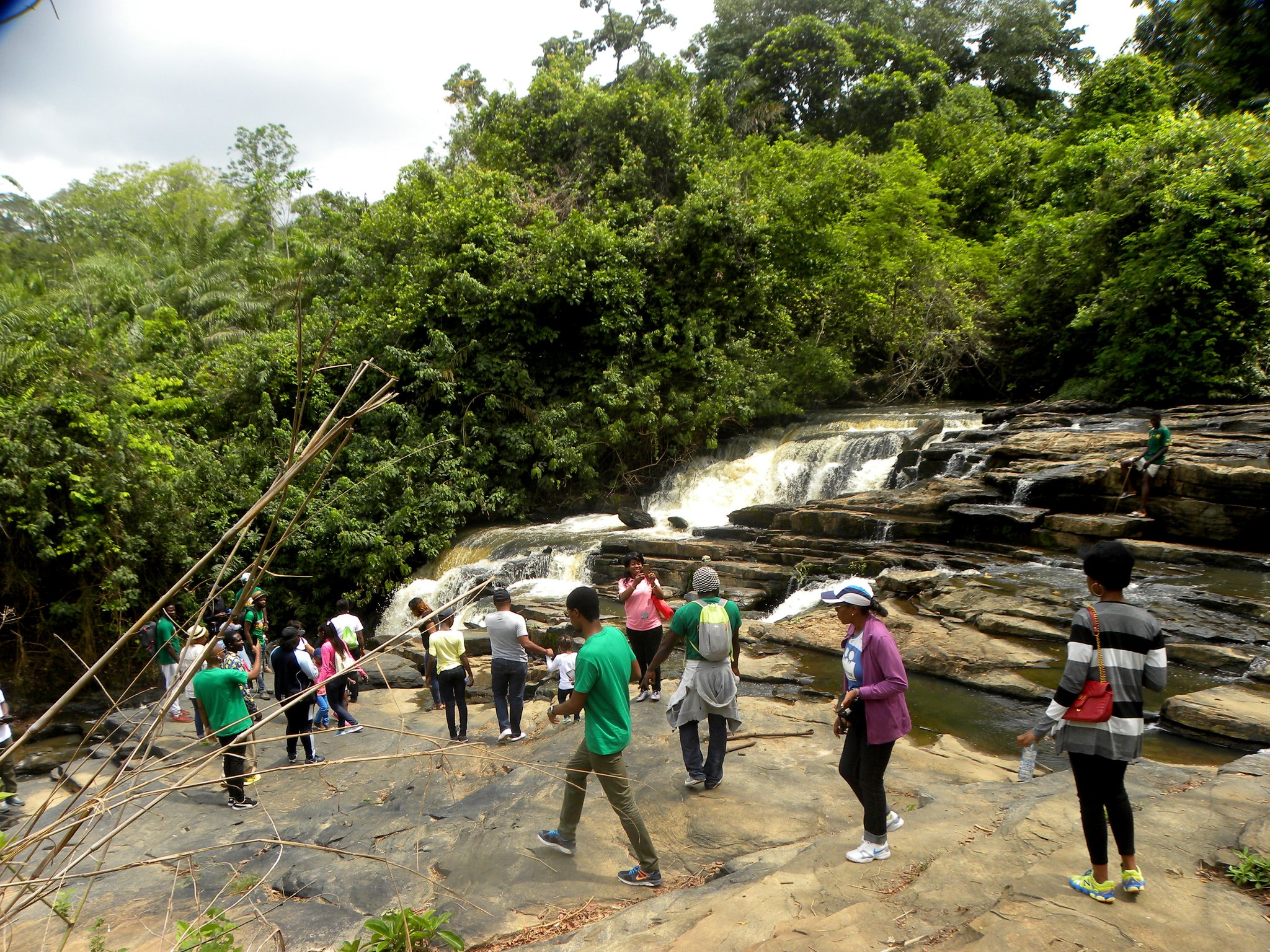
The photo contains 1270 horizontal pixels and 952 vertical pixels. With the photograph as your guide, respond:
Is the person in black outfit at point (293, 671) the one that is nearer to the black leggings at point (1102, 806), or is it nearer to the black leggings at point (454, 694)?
the black leggings at point (454, 694)

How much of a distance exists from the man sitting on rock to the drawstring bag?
935cm

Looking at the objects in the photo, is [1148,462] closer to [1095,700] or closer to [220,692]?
[1095,700]

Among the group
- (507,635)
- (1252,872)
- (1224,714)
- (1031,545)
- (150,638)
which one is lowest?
(1224,714)

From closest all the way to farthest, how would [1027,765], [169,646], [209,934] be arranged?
1. [209,934]
2. [1027,765]
3. [169,646]

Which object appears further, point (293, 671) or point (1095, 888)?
point (293, 671)

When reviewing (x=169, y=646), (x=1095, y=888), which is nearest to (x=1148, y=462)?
(x=1095, y=888)

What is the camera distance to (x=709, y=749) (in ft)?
17.0

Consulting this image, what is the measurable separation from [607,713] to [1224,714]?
5.25m

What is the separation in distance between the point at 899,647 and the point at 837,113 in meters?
28.5

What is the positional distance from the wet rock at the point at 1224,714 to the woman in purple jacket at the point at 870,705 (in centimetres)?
384

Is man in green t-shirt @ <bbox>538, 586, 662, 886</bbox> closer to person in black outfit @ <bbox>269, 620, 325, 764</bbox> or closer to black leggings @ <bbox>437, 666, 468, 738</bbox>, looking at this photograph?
black leggings @ <bbox>437, 666, 468, 738</bbox>

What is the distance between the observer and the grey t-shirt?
6.72m

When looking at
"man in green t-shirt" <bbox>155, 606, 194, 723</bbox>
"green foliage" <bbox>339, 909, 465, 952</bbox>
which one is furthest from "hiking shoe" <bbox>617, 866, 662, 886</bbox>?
"man in green t-shirt" <bbox>155, 606, 194, 723</bbox>

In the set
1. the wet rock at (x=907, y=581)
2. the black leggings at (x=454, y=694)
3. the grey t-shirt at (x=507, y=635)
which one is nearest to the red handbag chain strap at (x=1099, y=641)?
the grey t-shirt at (x=507, y=635)
